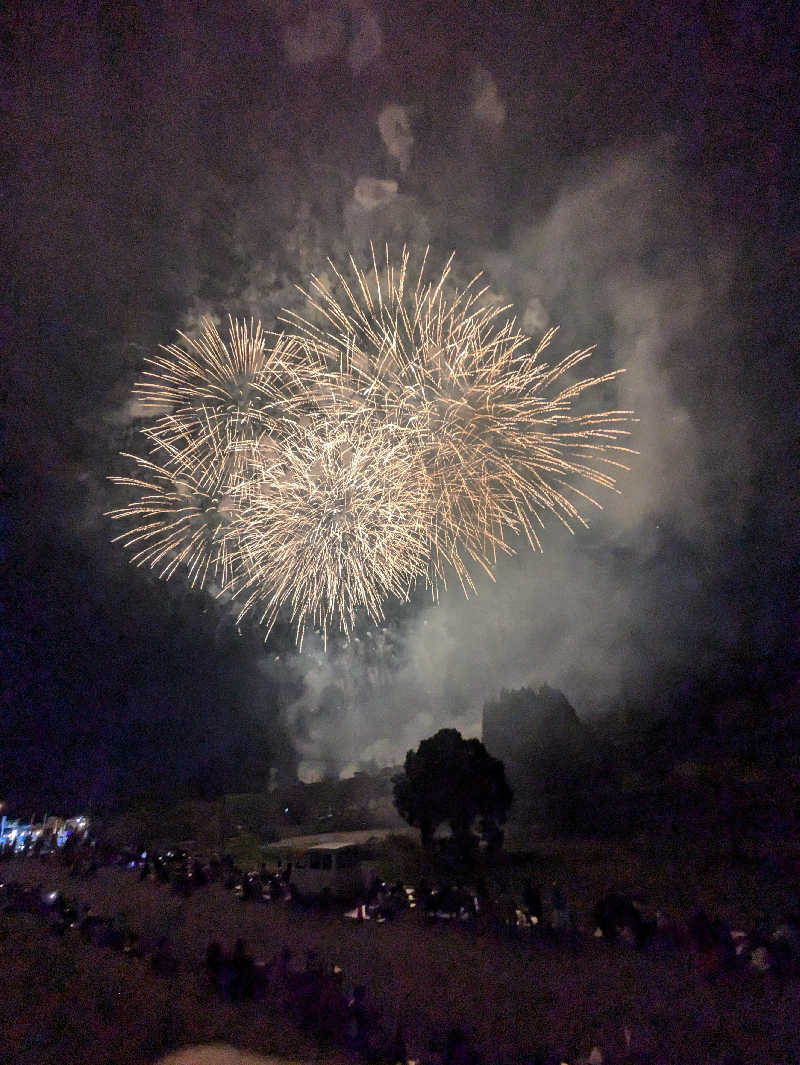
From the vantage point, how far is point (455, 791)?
23.4m

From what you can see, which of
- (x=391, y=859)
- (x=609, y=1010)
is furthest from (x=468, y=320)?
(x=391, y=859)

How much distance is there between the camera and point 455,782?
23.5m

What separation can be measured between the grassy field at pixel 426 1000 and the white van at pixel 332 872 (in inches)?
127

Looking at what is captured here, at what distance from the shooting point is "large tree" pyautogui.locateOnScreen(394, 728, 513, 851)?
23016 mm

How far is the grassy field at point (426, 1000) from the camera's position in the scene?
841cm

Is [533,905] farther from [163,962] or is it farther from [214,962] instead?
[163,962]

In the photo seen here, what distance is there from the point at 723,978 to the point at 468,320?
13137 mm

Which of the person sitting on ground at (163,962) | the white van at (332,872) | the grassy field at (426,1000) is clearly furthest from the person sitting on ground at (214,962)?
the white van at (332,872)

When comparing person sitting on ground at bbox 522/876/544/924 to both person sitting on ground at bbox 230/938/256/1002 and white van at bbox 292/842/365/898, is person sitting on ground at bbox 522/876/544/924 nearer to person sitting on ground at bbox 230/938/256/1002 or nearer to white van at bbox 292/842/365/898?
white van at bbox 292/842/365/898

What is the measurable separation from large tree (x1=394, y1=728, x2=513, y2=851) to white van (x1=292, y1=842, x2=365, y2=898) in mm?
6107

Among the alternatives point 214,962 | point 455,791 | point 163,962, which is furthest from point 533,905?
point 455,791

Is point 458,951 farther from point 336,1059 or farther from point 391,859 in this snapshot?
point 391,859

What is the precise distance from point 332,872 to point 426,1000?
7995 millimetres

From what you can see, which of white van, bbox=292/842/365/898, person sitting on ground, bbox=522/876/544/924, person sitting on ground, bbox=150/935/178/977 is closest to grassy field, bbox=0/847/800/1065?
person sitting on ground, bbox=150/935/178/977
